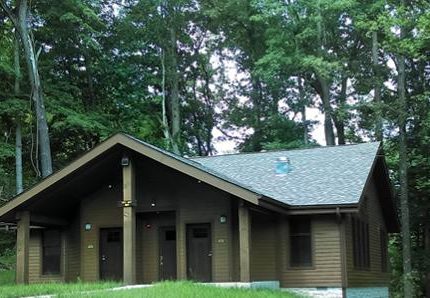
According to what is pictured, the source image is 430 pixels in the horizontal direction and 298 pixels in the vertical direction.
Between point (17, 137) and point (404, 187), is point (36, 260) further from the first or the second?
point (404, 187)

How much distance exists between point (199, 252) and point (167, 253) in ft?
3.76

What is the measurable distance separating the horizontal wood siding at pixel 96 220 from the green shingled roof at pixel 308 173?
10.6ft

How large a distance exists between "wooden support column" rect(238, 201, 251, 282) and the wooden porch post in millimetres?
2733

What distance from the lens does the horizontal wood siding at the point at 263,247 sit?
1811 centimetres

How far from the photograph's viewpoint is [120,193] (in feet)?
63.9

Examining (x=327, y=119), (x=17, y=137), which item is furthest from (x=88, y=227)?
(x=327, y=119)

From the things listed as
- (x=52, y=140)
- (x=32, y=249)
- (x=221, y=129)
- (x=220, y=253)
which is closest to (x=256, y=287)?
(x=220, y=253)

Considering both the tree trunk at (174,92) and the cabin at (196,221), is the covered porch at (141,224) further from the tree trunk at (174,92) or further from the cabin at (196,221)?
the tree trunk at (174,92)

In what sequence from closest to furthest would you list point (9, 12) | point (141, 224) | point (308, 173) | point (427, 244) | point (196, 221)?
point (196, 221)
point (141, 224)
point (308, 173)
point (9, 12)
point (427, 244)

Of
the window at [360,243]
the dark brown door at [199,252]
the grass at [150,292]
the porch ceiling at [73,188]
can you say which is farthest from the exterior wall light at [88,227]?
the window at [360,243]

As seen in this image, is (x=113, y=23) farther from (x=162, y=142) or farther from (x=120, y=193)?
(x=120, y=193)

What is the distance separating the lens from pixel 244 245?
15945 mm

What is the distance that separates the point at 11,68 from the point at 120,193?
11.2m

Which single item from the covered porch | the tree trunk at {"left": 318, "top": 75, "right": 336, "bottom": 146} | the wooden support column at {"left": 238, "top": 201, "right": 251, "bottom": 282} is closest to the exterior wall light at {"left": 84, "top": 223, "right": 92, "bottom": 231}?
the covered porch
